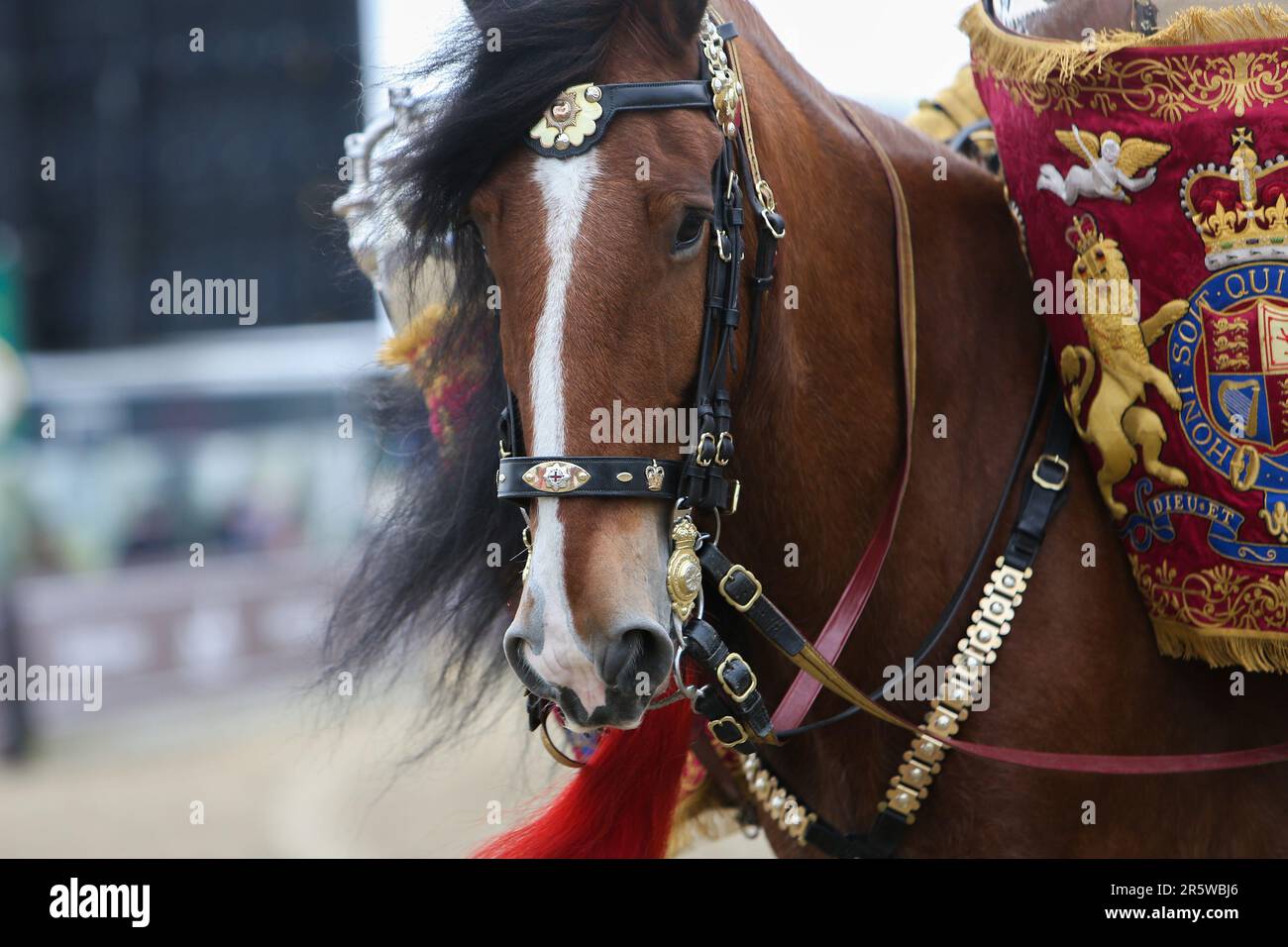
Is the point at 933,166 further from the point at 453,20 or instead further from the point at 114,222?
the point at 114,222

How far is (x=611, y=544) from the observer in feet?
6.13

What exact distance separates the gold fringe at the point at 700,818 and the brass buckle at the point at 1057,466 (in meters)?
1.22

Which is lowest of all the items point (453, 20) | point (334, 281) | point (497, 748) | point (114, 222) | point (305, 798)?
point (305, 798)

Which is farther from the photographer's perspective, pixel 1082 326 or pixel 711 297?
pixel 1082 326

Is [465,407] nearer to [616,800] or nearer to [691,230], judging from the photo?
[691,230]

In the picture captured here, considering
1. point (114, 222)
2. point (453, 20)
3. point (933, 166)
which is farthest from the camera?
point (114, 222)

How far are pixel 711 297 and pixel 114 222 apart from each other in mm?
13547

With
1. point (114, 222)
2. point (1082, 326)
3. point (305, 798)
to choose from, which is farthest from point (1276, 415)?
point (114, 222)

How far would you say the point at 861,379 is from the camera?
2322 millimetres

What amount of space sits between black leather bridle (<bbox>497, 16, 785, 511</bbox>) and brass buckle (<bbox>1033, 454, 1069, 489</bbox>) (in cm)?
66

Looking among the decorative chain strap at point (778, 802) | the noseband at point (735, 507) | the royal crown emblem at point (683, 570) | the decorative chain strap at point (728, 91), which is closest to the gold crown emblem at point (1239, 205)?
the noseband at point (735, 507)

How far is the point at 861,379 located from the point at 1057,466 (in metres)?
0.42

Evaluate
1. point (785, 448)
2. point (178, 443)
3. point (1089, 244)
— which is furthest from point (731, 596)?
point (178, 443)

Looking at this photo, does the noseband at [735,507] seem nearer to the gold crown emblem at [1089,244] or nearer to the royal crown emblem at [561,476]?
the royal crown emblem at [561,476]
